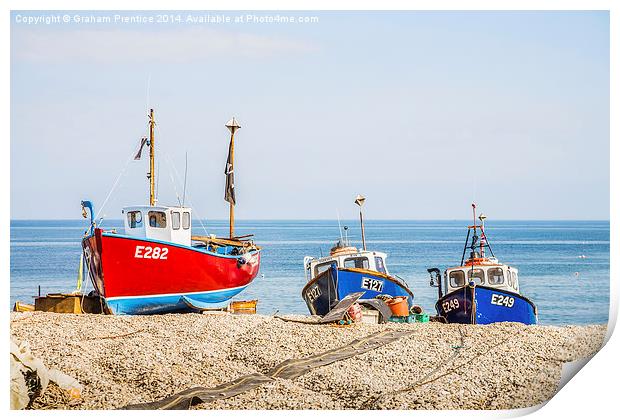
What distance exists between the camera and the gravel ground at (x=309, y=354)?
10.2m

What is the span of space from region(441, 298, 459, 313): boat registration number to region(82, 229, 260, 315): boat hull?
4.21 m

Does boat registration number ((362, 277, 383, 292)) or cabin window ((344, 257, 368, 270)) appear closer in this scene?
boat registration number ((362, 277, 383, 292))

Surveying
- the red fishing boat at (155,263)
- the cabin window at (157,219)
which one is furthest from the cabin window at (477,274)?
the cabin window at (157,219)

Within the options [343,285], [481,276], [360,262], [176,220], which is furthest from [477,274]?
[176,220]

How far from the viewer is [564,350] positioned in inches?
474

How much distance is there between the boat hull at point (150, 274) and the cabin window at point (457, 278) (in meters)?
4.29

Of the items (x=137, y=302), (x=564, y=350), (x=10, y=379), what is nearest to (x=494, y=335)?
(x=564, y=350)

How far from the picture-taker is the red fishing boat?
15.1m

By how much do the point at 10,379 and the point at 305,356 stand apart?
381cm

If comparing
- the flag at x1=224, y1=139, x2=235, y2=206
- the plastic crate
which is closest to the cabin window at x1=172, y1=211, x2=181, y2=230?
the flag at x1=224, y1=139, x2=235, y2=206

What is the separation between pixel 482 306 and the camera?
15.3 metres

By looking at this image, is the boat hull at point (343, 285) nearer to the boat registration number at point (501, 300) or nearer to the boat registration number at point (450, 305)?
the boat registration number at point (450, 305)

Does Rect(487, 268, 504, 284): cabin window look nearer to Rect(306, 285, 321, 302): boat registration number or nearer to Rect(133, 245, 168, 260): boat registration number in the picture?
Rect(306, 285, 321, 302): boat registration number
